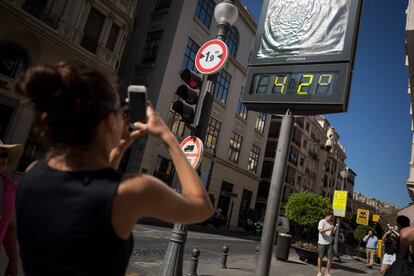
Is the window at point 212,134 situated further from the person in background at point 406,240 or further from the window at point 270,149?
the person in background at point 406,240

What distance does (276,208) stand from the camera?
5.13 metres

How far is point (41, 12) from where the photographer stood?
15016mm

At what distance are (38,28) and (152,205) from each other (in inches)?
630

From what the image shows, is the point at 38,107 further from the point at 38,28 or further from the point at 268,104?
the point at 38,28

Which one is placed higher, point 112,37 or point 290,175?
point 112,37

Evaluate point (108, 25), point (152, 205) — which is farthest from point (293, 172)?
point (152, 205)

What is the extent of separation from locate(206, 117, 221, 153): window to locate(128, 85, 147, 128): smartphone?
83.5 ft

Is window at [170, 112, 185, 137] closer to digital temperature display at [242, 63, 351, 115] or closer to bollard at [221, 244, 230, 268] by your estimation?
bollard at [221, 244, 230, 268]

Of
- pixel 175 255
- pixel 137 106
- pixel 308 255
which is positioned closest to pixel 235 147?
pixel 308 255

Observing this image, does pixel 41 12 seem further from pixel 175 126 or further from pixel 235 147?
pixel 235 147

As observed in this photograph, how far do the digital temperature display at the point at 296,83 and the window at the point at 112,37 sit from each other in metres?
14.8

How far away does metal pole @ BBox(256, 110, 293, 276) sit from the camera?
4996 mm

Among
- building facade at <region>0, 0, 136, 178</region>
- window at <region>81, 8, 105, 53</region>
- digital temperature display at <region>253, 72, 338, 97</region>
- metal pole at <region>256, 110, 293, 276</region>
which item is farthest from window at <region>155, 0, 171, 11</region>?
metal pole at <region>256, 110, 293, 276</region>

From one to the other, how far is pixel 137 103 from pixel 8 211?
6.20 ft
